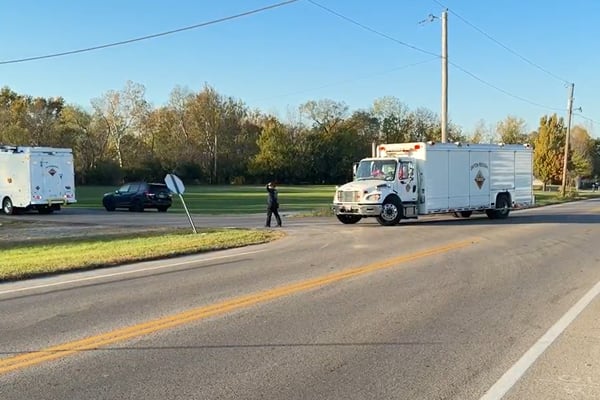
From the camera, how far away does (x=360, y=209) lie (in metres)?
22.8

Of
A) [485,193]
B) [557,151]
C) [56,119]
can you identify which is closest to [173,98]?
[56,119]

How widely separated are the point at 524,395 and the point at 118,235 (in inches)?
649

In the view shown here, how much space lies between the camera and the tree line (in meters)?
87.4

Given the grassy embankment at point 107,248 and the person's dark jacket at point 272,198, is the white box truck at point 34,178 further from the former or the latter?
the person's dark jacket at point 272,198

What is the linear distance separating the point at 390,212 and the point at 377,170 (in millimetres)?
1916

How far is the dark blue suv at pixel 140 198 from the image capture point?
117 ft

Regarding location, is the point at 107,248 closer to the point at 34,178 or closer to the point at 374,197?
the point at 374,197

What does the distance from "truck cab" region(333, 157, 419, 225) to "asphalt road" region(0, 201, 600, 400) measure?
935cm

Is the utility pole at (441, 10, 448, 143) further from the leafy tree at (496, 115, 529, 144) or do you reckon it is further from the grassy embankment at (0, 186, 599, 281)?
the leafy tree at (496, 115, 529, 144)

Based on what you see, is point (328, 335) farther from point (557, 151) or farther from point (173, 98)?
point (173, 98)

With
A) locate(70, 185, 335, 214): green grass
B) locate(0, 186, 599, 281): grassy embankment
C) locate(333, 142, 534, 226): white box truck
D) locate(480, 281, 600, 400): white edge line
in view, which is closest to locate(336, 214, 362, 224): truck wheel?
locate(333, 142, 534, 226): white box truck

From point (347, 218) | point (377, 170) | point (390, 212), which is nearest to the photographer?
point (390, 212)

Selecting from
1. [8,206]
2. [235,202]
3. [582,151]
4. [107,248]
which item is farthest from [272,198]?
[582,151]

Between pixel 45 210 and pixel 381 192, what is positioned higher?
pixel 381 192
